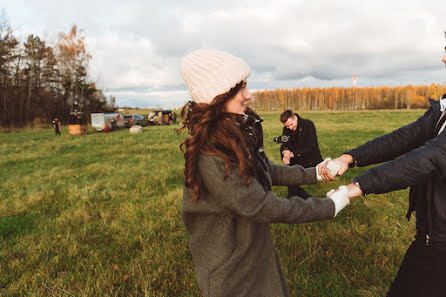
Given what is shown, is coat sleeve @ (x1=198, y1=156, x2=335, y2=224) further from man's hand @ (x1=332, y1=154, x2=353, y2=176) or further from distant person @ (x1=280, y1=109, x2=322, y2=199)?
distant person @ (x1=280, y1=109, x2=322, y2=199)

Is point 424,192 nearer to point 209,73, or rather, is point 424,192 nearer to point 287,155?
point 209,73

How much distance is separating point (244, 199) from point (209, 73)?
2.67 feet

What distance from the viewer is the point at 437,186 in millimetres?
1584

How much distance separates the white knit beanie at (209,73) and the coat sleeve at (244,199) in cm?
44

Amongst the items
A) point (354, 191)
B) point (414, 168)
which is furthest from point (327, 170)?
point (414, 168)

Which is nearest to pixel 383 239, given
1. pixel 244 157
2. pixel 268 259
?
pixel 268 259

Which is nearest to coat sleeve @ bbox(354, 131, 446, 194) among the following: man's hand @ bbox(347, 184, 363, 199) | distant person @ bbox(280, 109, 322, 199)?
man's hand @ bbox(347, 184, 363, 199)

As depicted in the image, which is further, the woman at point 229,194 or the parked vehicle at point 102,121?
the parked vehicle at point 102,121

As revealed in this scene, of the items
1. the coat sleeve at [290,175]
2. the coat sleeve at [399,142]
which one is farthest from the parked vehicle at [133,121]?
the coat sleeve at [399,142]

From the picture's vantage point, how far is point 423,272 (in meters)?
1.68

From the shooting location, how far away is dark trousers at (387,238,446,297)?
5.32ft

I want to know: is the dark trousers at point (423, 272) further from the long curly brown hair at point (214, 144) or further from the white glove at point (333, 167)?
the long curly brown hair at point (214, 144)

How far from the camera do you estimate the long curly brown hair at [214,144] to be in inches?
58.7

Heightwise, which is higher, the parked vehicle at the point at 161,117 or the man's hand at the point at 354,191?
the parked vehicle at the point at 161,117
